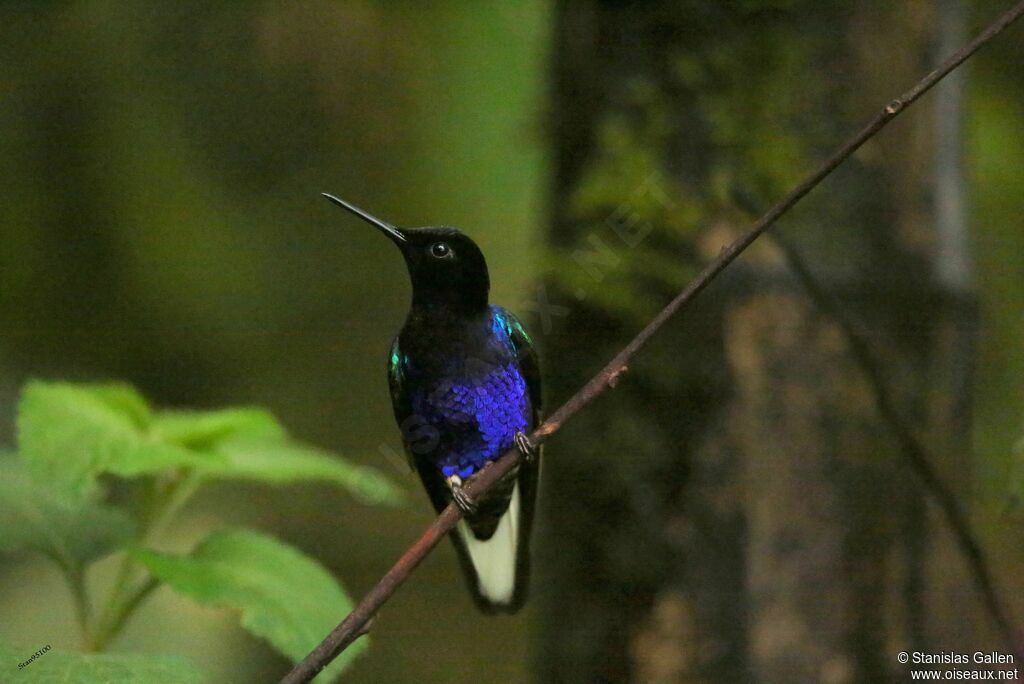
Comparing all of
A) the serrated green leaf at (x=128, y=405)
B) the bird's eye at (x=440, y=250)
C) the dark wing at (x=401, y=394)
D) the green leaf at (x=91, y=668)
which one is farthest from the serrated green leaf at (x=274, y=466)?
the bird's eye at (x=440, y=250)

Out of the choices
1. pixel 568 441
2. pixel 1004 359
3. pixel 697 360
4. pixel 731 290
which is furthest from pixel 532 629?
pixel 1004 359

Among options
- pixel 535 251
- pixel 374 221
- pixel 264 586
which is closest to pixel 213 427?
pixel 264 586

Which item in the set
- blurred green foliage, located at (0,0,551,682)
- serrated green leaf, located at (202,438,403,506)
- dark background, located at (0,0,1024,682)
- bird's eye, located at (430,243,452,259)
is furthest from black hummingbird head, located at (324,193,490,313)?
blurred green foliage, located at (0,0,551,682)

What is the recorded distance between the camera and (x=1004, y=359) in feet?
5.13

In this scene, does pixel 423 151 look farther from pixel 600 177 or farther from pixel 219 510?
pixel 219 510

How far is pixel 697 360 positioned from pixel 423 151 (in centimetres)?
118

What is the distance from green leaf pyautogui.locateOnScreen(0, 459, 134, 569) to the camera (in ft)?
3.87

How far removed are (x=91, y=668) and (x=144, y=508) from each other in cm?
56

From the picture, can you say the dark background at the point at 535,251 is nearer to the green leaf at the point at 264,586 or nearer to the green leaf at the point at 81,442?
the green leaf at the point at 264,586

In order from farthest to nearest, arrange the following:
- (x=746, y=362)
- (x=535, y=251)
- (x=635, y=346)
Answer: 1. (x=535, y=251)
2. (x=746, y=362)
3. (x=635, y=346)

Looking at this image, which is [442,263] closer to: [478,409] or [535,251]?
[478,409]

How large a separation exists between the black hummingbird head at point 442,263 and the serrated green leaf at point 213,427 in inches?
18.7

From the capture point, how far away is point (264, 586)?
114cm

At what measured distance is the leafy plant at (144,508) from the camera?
1075mm
